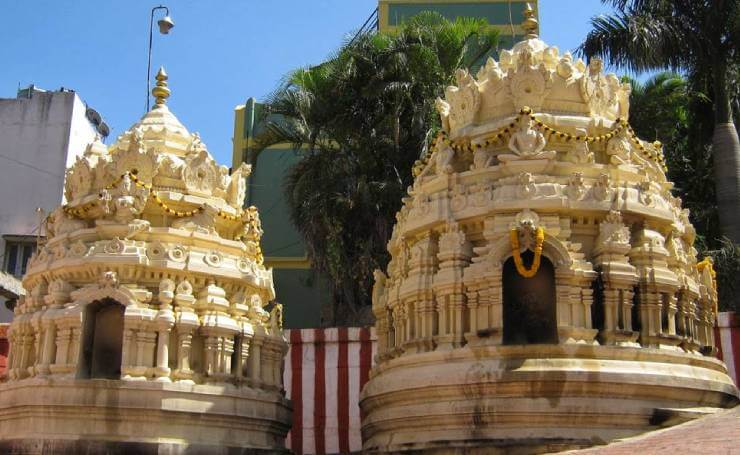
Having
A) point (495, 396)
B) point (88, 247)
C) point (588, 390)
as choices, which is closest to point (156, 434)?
point (88, 247)

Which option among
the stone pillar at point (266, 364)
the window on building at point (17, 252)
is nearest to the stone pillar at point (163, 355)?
the stone pillar at point (266, 364)

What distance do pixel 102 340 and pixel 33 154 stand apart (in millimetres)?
18150

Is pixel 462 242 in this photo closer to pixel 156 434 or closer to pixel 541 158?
pixel 541 158

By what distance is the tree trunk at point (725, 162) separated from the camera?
1232 inches

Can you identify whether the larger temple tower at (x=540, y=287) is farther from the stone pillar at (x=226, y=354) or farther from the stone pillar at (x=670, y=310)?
the stone pillar at (x=226, y=354)

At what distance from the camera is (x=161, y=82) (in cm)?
2883

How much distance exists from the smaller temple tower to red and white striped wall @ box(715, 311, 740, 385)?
36.9 ft

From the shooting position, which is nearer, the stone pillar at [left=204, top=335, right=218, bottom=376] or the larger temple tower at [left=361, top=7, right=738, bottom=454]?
the larger temple tower at [left=361, top=7, right=738, bottom=454]

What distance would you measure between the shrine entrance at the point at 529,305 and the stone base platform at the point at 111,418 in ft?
22.4

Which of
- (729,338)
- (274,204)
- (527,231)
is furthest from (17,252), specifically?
(729,338)

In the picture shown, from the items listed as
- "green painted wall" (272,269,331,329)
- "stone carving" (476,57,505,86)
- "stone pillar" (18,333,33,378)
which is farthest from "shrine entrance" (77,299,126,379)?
"green painted wall" (272,269,331,329)

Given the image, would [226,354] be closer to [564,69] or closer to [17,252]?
[564,69]

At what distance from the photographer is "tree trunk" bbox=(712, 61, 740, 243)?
3130 cm

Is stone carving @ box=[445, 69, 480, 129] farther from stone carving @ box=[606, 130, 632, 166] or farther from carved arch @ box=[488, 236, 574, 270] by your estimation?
carved arch @ box=[488, 236, 574, 270]
